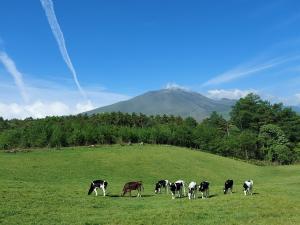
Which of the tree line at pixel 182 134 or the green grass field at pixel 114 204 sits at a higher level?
the tree line at pixel 182 134

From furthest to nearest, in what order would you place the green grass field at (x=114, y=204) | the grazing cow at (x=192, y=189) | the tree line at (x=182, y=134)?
the tree line at (x=182, y=134), the grazing cow at (x=192, y=189), the green grass field at (x=114, y=204)

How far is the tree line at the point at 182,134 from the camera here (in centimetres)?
9756

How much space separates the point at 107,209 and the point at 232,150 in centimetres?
9044

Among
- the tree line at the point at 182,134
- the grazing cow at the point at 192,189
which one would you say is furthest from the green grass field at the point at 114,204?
the tree line at the point at 182,134

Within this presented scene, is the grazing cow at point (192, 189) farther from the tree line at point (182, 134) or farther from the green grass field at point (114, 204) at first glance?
the tree line at point (182, 134)

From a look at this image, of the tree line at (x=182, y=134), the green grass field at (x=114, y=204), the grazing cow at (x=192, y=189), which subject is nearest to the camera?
the green grass field at (x=114, y=204)

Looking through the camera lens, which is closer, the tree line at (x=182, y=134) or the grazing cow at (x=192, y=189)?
the grazing cow at (x=192, y=189)

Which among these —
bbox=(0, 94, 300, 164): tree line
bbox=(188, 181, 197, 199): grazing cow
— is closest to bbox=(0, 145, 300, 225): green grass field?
bbox=(188, 181, 197, 199): grazing cow

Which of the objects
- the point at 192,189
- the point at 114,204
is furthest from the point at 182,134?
the point at 114,204

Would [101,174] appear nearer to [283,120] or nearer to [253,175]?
[253,175]

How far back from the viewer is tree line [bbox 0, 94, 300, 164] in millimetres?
97562

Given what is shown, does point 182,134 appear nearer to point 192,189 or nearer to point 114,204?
point 192,189

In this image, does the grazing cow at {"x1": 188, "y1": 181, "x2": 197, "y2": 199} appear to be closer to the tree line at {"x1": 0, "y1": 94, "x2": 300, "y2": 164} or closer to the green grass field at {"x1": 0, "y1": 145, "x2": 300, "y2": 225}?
the green grass field at {"x1": 0, "y1": 145, "x2": 300, "y2": 225}

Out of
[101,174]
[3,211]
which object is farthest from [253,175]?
[3,211]
